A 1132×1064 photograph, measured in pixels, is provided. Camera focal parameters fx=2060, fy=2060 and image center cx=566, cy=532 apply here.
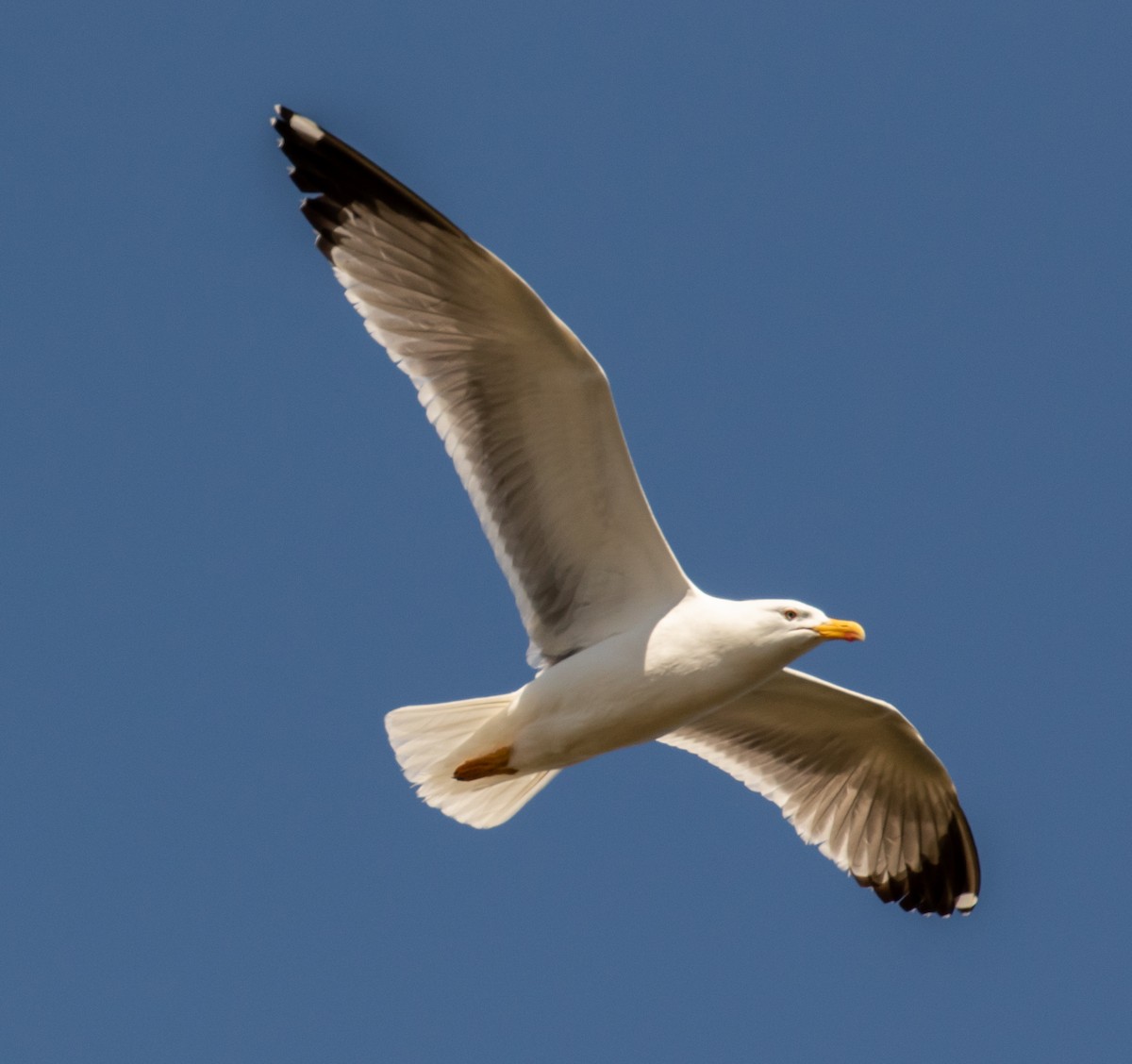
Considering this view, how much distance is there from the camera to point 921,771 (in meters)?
11.4

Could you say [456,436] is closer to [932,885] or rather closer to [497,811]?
[497,811]

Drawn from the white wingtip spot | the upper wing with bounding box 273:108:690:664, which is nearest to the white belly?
the upper wing with bounding box 273:108:690:664

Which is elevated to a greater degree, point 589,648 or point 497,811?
point 589,648

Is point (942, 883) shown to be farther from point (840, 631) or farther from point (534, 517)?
point (534, 517)

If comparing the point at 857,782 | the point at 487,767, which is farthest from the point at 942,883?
the point at 487,767

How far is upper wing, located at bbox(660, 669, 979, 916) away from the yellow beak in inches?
55.8

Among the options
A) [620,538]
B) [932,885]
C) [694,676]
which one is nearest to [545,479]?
[620,538]

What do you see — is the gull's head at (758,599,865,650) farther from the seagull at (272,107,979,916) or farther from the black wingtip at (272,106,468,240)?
the black wingtip at (272,106,468,240)

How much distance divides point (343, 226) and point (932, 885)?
5.28m

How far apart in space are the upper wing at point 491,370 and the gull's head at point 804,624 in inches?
19.7

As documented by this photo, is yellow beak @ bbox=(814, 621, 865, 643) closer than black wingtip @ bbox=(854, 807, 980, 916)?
Yes

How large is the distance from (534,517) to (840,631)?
60.5 inches

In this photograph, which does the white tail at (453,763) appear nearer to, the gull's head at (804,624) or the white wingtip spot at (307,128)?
the gull's head at (804,624)

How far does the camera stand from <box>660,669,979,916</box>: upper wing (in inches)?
438
